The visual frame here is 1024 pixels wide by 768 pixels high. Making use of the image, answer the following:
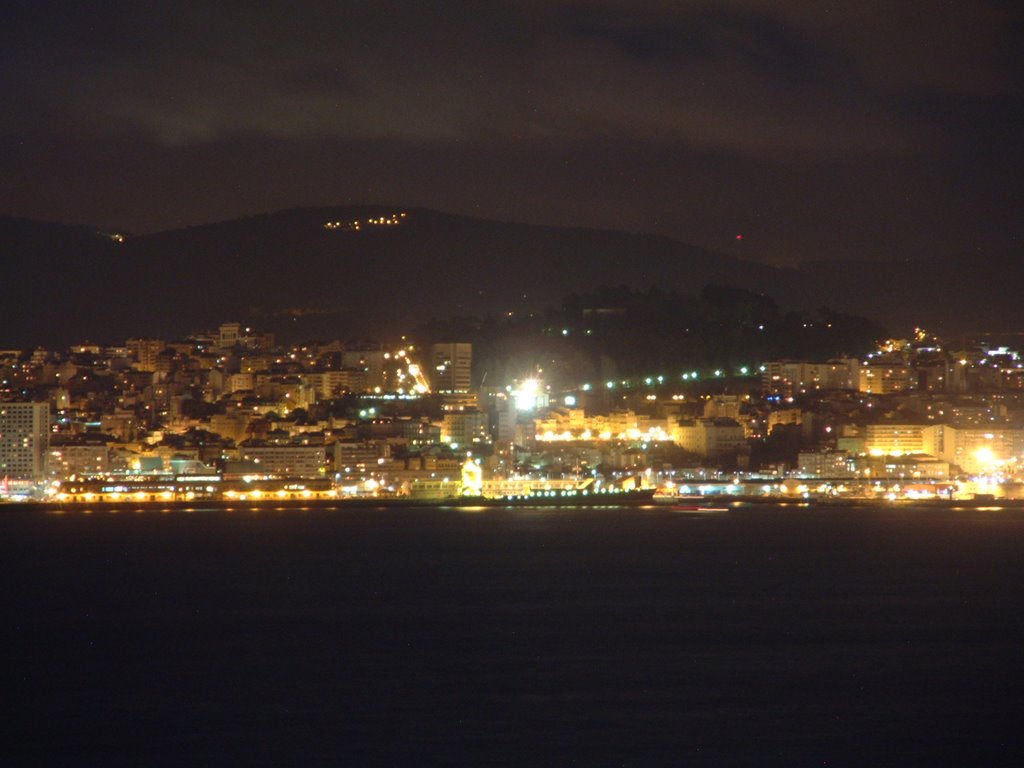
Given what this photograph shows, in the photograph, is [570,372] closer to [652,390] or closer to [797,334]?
[652,390]

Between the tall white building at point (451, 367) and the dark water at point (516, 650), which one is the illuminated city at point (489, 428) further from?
the dark water at point (516, 650)

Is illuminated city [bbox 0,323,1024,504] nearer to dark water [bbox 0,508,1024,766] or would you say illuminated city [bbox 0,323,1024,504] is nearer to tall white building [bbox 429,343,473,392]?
tall white building [bbox 429,343,473,392]

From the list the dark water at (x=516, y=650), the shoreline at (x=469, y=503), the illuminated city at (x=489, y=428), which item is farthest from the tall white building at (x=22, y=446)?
the dark water at (x=516, y=650)

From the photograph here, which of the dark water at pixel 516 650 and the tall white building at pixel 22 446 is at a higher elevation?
the tall white building at pixel 22 446

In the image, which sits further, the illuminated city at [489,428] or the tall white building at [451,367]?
the tall white building at [451,367]

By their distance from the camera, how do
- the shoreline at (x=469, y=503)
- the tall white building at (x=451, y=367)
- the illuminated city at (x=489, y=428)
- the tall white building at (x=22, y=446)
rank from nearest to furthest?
the shoreline at (x=469, y=503)
the illuminated city at (x=489, y=428)
the tall white building at (x=22, y=446)
the tall white building at (x=451, y=367)

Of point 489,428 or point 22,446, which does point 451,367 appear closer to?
point 489,428

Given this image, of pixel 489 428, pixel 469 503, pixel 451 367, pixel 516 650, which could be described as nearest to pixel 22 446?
pixel 469 503
